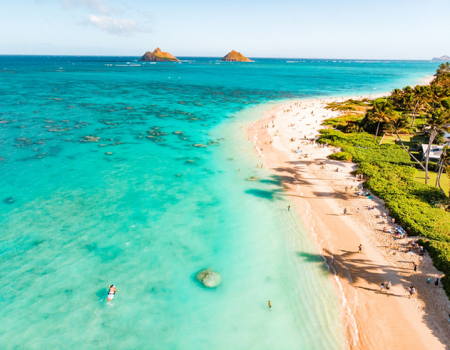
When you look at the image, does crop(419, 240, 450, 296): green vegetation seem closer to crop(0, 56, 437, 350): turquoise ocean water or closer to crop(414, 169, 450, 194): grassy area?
crop(0, 56, 437, 350): turquoise ocean water

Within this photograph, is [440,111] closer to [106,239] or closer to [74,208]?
[106,239]

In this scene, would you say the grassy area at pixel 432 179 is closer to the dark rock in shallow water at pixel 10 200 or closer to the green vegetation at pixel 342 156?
the green vegetation at pixel 342 156

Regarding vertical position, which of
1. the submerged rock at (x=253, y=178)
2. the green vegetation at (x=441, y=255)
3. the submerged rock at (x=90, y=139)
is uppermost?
the submerged rock at (x=90, y=139)

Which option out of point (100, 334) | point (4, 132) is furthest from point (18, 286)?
point (4, 132)

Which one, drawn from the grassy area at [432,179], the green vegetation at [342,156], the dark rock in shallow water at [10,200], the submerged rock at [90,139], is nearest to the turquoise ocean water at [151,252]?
the dark rock in shallow water at [10,200]

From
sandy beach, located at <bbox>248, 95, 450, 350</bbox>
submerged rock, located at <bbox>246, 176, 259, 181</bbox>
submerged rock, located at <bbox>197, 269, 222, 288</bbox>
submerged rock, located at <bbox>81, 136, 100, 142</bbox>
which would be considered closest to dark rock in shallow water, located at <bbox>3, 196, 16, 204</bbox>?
submerged rock, located at <bbox>81, 136, 100, 142</bbox>

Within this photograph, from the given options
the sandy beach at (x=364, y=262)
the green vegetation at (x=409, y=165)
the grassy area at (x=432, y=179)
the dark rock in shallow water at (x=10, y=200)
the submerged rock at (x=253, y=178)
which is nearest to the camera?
the sandy beach at (x=364, y=262)
